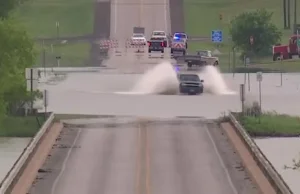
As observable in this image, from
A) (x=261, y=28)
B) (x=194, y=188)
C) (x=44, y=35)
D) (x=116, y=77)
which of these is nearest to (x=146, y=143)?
(x=194, y=188)

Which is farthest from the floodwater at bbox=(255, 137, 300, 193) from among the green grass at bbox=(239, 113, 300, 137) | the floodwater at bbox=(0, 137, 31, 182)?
the floodwater at bbox=(0, 137, 31, 182)

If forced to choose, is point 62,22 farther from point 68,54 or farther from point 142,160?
point 142,160

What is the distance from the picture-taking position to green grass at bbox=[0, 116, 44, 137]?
145ft

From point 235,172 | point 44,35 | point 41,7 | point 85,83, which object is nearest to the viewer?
point 235,172

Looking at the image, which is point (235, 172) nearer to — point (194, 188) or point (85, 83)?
point (194, 188)

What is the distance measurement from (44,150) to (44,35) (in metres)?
58.7

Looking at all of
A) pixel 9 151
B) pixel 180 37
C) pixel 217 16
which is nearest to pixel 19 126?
pixel 9 151

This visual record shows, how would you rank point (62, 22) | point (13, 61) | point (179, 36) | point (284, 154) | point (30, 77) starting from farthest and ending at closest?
point (62, 22), point (179, 36), point (13, 61), point (30, 77), point (284, 154)

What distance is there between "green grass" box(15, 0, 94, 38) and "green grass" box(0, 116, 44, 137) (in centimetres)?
4760

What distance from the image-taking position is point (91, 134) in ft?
144

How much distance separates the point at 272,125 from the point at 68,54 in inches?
1752

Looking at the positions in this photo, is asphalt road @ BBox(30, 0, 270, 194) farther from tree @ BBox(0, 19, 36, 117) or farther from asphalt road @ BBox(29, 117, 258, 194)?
tree @ BBox(0, 19, 36, 117)

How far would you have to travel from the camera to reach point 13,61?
46938mm

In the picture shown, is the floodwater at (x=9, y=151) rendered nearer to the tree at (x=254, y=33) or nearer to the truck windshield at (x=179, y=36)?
the truck windshield at (x=179, y=36)
